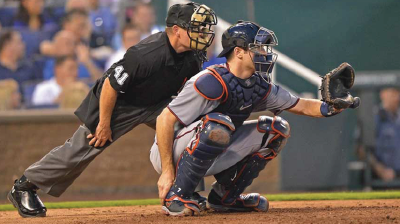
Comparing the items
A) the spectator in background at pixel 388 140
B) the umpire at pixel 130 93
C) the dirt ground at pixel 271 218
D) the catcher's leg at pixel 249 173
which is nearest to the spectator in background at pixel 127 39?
the spectator in background at pixel 388 140

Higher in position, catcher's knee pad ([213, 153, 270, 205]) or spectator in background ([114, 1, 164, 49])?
spectator in background ([114, 1, 164, 49])

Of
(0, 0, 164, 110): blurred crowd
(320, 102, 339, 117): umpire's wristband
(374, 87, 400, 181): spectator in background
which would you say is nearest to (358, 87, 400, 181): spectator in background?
(374, 87, 400, 181): spectator in background

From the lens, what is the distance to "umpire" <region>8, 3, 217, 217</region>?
14.3 ft

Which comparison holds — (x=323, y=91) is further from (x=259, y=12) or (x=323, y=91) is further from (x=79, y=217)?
(x=259, y=12)

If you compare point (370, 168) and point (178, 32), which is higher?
point (178, 32)

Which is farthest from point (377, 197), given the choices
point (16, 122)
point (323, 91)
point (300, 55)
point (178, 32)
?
point (16, 122)

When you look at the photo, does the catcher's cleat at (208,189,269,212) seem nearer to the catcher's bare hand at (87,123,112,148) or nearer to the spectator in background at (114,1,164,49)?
the catcher's bare hand at (87,123,112,148)

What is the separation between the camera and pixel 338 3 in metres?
9.55

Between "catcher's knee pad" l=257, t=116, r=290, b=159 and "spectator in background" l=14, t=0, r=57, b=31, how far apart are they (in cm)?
564

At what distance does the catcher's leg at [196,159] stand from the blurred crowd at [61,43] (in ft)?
15.7

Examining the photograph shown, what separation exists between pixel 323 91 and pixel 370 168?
15.8 feet

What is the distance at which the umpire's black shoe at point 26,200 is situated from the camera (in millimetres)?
4500

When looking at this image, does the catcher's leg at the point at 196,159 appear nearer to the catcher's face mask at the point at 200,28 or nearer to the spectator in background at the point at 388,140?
the catcher's face mask at the point at 200,28

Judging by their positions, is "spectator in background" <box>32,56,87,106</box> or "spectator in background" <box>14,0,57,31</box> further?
"spectator in background" <box>14,0,57,31</box>
